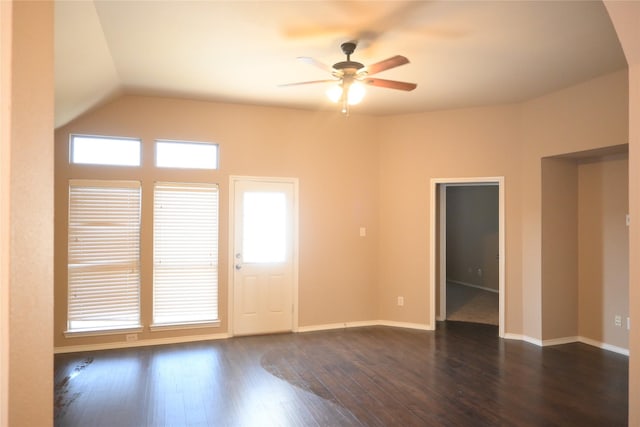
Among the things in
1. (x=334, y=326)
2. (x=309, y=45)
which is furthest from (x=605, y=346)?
(x=309, y=45)

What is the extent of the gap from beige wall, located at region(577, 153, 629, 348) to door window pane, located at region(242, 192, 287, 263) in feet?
12.6

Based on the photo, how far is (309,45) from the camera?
3494 millimetres

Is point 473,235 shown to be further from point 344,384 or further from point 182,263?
point 182,263

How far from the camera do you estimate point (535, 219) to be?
501cm

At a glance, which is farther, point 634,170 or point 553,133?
point 553,133

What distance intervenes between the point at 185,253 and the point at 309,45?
295 centimetres

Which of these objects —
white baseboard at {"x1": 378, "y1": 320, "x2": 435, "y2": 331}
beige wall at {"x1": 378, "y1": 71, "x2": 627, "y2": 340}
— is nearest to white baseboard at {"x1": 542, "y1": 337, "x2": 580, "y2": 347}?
beige wall at {"x1": 378, "y1": 71, "x2": 627, "y2": 340}

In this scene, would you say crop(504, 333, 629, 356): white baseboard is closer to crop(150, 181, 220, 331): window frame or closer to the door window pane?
the door window pane

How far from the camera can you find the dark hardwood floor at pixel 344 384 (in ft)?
10.1

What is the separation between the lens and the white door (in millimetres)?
5246

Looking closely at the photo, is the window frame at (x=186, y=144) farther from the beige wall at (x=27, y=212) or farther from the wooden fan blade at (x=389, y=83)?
the beige wall at (x=27, y=212)

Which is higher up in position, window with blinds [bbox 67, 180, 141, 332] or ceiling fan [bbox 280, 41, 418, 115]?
ceiling fan [bbox 280, 41, 418, 115]

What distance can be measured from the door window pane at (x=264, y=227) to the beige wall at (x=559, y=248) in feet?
10.9

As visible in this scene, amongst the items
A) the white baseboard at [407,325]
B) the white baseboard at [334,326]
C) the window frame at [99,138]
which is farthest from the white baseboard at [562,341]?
the window frame at [99,138]
